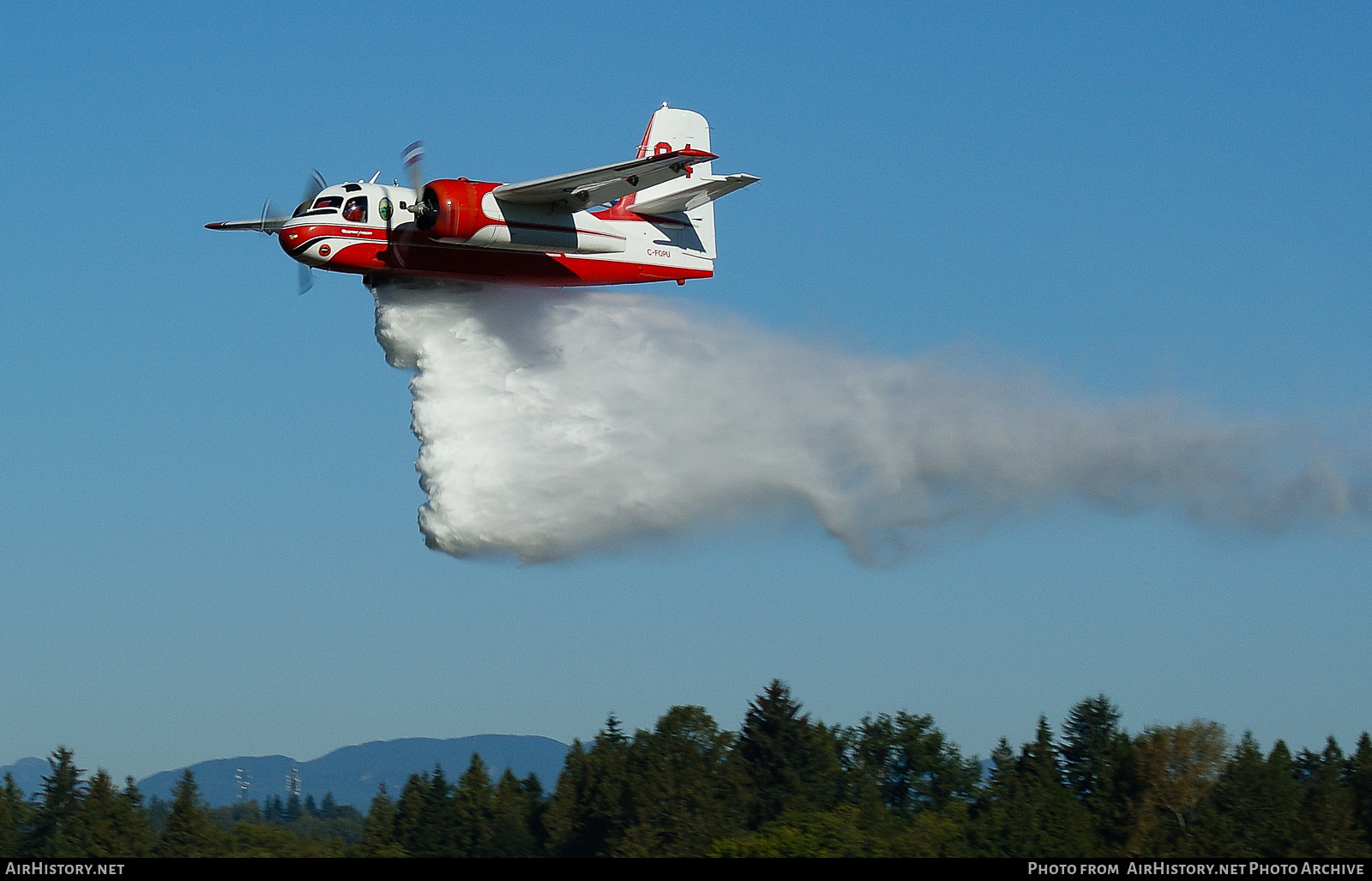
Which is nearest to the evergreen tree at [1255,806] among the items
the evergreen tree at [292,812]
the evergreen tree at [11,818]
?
the evergreen tree at [11,818]

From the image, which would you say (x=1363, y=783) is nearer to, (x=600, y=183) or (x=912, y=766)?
(x=912, y=766)

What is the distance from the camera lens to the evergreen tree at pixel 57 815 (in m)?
58.3

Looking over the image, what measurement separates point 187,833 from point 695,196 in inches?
1433

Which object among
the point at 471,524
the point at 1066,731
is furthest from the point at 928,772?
the point at 471,524

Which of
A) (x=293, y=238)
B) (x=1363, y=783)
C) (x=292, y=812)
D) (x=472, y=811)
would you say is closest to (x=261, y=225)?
(x=293, y=238)

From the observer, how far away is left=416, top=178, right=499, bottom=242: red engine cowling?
27812 mm

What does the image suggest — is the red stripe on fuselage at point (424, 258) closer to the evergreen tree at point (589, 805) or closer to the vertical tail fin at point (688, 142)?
the vertical tail fin at point (688, 142)

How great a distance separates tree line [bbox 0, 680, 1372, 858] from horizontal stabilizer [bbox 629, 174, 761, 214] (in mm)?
22873

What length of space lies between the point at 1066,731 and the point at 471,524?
51.5m

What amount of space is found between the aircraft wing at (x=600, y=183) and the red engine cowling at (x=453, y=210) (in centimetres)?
45

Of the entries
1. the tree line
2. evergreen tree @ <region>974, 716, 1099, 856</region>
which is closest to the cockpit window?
the tree line

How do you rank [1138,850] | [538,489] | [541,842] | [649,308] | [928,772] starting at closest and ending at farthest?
[538,489]
[649,308]
[1138,850]
[541,842]
[928,772]

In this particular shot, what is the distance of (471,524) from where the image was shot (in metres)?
31.0
